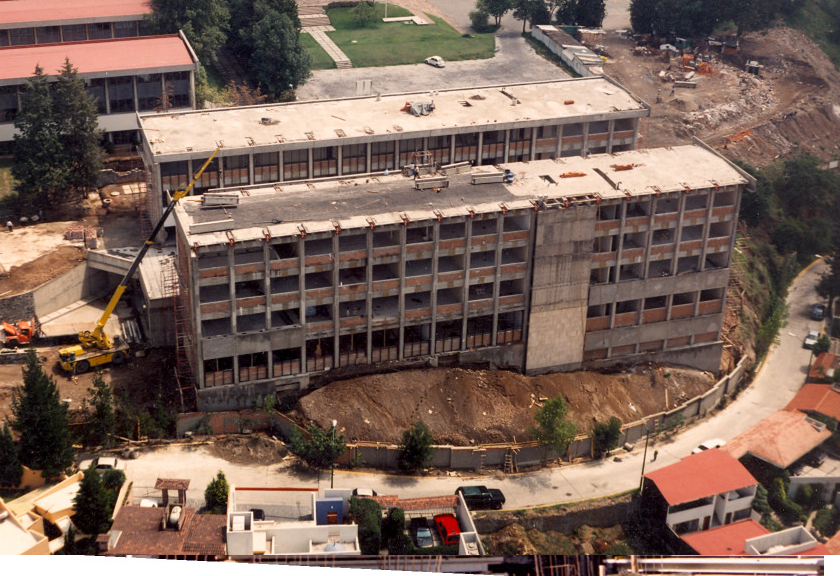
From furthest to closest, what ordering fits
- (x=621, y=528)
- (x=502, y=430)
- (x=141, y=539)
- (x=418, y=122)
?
(x=418, y=122) < (x=502, y=430) < (x=621, y=528) < (x=141, y=539)

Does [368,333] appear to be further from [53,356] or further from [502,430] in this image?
[53,356]

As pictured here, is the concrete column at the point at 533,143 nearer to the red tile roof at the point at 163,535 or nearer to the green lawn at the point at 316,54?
the green lawn at the point at 316,54

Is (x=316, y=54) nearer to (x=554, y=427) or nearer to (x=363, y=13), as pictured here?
(x=363, y=13)

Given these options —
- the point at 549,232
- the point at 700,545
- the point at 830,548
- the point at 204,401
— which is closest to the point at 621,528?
the point at 700,545

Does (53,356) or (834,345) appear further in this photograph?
(834,345)

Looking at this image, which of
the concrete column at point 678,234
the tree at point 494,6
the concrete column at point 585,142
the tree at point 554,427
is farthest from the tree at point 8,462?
the tree at point 494,6

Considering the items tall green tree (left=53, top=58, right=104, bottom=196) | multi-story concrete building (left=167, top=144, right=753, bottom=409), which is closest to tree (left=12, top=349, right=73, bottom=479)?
multi-story concrete building (left=167, top=144, right=753, bottom=409)
